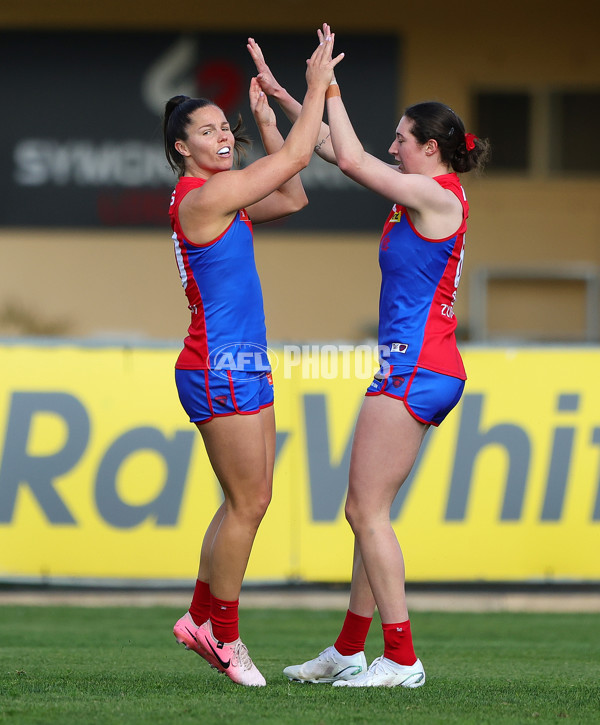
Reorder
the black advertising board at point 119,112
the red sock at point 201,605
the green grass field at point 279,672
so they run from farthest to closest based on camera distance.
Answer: the black advertising board at point 119,112, the red sock at point 201,605, the green grass field at point 279,672

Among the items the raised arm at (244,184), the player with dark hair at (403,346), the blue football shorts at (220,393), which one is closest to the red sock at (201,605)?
the player with dark hair at (403,346)

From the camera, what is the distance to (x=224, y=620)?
4.32 m

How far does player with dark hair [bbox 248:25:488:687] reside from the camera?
4.23 metres

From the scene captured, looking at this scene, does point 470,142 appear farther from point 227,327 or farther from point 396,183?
point 227,327

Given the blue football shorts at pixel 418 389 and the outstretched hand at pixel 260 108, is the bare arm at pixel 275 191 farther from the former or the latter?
the blue football shorts at pixel 418 389

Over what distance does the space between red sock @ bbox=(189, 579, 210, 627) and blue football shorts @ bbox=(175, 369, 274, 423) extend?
2.40 feet

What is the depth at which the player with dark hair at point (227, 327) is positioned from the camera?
4.20 metres

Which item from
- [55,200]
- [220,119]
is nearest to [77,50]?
[55,200]

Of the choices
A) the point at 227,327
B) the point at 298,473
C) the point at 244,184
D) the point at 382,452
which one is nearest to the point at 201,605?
the point at 382,452

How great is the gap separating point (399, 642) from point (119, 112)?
1270cm

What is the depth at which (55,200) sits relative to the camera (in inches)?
619

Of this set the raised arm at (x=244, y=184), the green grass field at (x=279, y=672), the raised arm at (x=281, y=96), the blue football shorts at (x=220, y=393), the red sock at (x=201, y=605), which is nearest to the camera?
the green grass field at (x=279, y=672)

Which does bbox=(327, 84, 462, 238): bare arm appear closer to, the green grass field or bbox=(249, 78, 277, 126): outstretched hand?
bbox=(249, 78, 277, 126): outstretched hand

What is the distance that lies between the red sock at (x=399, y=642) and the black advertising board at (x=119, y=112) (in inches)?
468
